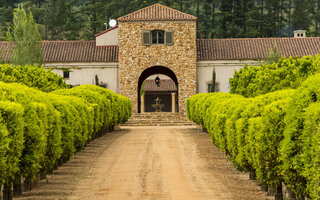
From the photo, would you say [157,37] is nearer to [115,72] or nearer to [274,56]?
[115,72]

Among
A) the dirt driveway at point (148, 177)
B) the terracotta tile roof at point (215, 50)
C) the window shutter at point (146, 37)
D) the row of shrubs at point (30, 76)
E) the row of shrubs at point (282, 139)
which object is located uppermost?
the window shutter at point (146, 37)

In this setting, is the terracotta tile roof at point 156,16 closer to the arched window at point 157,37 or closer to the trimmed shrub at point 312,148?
the arched window at point 157,37

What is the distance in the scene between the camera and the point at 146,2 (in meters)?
59.8

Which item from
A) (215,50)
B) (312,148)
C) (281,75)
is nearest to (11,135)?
(312,148)

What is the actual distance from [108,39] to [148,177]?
3280cm

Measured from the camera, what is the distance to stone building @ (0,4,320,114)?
130 feet

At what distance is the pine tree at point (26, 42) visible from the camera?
130ft

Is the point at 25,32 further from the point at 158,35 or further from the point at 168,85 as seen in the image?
the point at 168,85

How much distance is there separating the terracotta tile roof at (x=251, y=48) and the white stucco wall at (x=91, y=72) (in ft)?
23.1

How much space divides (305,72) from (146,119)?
1596 cm

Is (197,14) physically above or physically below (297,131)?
above

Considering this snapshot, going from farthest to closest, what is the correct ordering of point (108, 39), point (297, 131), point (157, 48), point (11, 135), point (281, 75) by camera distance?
point (108, 39) < point (157, 48) < point (281, 75) < point (11, 135) < point (297, 131)

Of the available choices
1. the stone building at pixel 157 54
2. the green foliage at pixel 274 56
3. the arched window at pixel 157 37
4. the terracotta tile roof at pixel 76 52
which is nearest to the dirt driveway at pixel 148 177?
the stone building at pixel 157 54

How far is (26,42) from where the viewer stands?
130 feet
